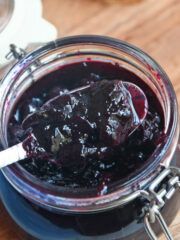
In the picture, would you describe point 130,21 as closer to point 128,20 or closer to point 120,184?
point 128,20

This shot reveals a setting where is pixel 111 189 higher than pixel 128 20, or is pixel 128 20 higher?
pixel 128 20

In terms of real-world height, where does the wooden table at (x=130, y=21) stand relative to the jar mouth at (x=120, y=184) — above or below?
above

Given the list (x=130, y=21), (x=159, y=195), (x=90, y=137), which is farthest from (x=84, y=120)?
(x=130, y=21)

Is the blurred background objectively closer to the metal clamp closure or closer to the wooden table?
the wooden table

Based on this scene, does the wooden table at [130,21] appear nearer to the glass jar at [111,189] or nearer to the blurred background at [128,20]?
the blurred background at [128,20]

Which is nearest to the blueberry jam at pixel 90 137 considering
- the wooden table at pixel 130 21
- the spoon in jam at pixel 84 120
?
the spoon in jam at pixel 84 120

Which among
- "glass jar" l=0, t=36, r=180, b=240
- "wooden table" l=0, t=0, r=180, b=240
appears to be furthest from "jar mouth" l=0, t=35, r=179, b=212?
"wooden table" l=0, t=0, r=180, b=240
